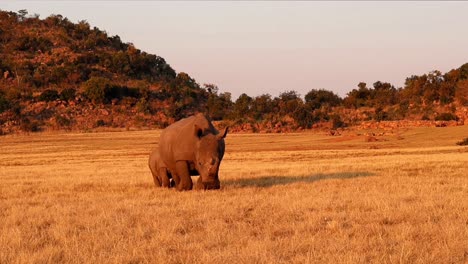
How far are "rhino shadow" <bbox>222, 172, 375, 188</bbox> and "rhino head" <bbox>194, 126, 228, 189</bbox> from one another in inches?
66.6

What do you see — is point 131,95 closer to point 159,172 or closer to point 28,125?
point 28,125

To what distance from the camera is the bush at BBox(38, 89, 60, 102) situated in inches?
3452

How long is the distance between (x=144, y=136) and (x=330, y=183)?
1753 inches

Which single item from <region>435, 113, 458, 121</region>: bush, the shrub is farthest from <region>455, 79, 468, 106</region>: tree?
the shrub

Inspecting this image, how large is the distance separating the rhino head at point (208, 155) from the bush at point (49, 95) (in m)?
76.0

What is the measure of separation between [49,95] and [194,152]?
253 feet

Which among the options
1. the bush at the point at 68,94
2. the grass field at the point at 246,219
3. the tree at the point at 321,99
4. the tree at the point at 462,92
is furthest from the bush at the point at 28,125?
the grass field at the point at 246,219

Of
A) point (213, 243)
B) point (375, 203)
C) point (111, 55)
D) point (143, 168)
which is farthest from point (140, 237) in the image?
point (111, 55)

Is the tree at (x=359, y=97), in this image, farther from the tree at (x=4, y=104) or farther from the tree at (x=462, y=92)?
the tree at (x=4, y=104)

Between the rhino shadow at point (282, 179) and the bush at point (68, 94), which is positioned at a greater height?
the bush at point (68, 94)

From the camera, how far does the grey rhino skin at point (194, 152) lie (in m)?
16.0

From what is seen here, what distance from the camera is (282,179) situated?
20000mm

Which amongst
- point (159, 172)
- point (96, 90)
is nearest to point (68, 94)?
point (96, 90)

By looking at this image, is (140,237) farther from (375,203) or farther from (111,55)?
(111,55)
